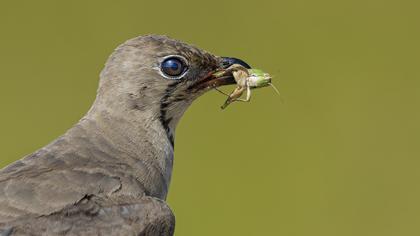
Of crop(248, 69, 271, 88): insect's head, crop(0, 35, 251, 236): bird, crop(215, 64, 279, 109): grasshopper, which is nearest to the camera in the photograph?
crop(0, 35, 251, 236): bird

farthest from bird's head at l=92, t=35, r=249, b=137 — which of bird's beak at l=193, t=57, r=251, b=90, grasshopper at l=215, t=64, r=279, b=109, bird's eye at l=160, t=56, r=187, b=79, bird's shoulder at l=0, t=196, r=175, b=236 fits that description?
bird's shoulder at l=0, t=196, r=175, b=236

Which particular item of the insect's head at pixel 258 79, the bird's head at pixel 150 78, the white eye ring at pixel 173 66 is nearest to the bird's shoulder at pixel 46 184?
the bird's head at pixel 150 78

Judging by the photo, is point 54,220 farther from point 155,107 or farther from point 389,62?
point 389,62

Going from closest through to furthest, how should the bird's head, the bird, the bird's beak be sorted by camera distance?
the bird < the bird's head < the bird's beak

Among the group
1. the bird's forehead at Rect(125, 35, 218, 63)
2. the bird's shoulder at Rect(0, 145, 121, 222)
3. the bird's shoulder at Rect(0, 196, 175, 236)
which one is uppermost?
the bird's forehead at Rect(125, 35, 218, 63)

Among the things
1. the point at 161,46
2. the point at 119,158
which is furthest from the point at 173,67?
the point at 119,158

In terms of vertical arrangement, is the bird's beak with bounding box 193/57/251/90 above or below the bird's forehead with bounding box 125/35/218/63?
below

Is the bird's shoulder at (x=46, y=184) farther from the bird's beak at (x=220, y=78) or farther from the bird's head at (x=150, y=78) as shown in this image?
the bird's beak at (x=220, y=78)

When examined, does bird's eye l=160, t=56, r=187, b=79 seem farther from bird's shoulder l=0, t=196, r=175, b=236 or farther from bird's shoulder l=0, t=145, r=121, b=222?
bird's shoulder l=0, t=196, r=175, b=236
